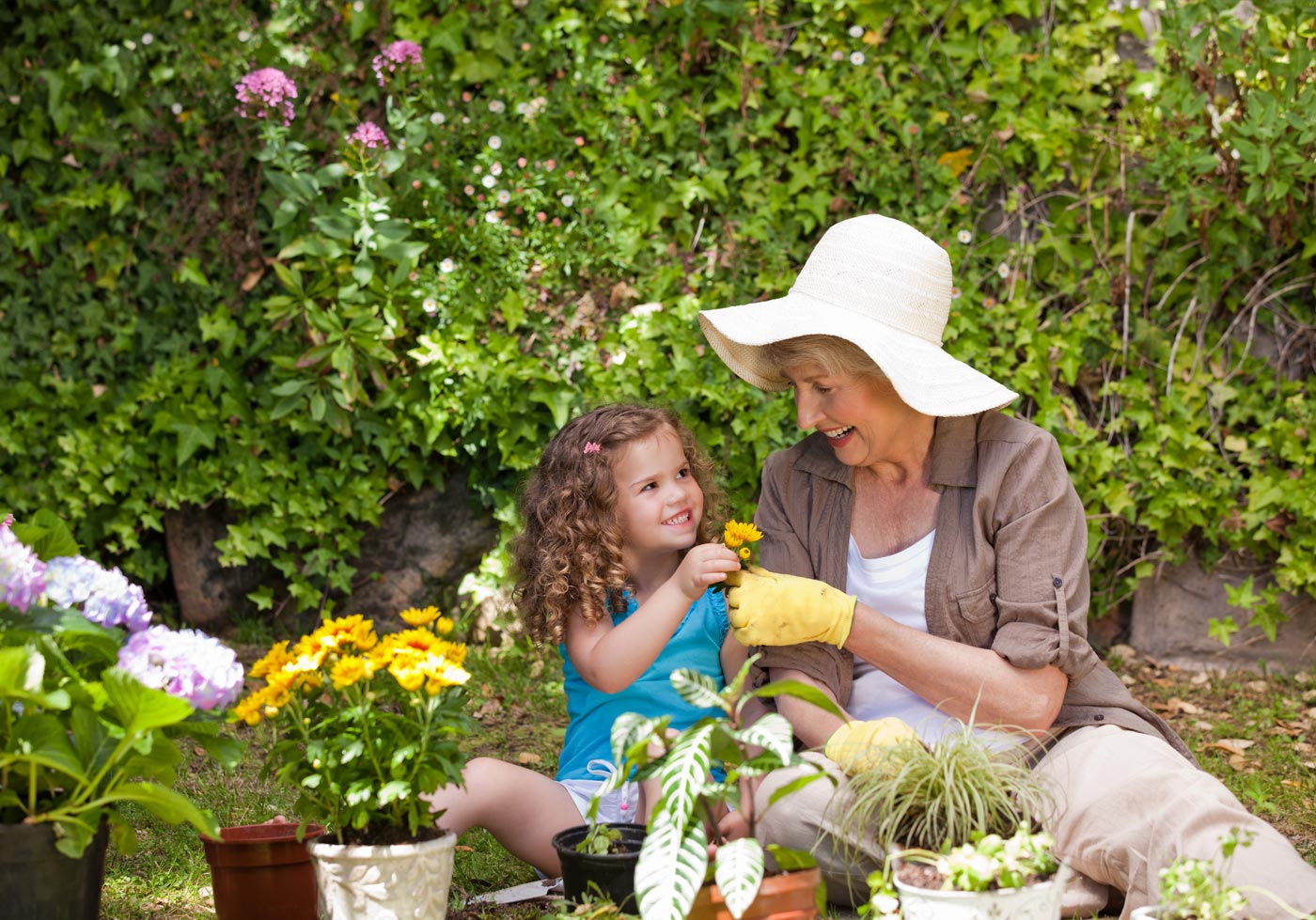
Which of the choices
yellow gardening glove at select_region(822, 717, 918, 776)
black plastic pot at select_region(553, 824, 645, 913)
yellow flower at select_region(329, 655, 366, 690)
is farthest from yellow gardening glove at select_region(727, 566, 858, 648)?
yellow flower at select_region(329, 655, 366, 690)

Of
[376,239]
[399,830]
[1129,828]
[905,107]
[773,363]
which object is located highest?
[905,107]

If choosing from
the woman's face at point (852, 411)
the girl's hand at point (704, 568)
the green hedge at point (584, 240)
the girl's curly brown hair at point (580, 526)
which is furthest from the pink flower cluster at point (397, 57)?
the girl's hand at point (704, 568)

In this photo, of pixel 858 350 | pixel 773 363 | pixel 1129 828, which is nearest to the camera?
pixel 1129 828

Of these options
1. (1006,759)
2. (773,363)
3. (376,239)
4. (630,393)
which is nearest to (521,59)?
(376,239)

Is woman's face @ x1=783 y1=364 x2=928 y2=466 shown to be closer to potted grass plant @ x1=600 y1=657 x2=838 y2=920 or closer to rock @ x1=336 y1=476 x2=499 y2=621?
potted grass plant @ x1=600 y1=657 x2=838 y2=920

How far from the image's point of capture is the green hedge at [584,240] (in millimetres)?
3576

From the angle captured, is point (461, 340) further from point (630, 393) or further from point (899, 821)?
point (899, 821)

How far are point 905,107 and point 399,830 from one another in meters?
2.67

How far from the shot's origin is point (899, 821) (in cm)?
181

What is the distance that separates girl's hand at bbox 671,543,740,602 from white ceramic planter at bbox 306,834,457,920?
599 mm

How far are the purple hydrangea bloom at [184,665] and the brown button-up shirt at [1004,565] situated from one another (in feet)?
3.28

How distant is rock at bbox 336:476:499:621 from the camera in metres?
3.95

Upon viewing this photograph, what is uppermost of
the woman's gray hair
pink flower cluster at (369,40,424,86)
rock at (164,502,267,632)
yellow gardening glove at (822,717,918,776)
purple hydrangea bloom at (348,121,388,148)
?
pink flower cluster at (369,40,424,86)

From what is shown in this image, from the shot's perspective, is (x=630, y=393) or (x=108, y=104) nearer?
(x=630, y=393)
